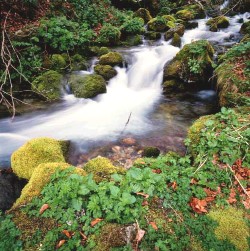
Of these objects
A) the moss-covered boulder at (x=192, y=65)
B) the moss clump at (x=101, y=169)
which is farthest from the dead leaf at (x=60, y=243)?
the moss-covered boulder at (x=192, y=65)

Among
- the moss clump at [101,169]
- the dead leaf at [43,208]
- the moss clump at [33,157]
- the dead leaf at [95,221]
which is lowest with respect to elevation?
the moss clump at [33,157]

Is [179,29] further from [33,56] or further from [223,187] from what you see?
[223,187]

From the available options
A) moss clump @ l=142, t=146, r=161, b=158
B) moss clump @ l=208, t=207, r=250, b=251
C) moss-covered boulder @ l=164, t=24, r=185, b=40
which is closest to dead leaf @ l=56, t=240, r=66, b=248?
moss clump @ l=208, t=207, r=250, b=251

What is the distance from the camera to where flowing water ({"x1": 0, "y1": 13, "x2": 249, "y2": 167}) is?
265 inches

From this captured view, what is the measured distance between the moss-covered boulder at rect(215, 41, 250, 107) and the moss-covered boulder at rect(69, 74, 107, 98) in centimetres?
434

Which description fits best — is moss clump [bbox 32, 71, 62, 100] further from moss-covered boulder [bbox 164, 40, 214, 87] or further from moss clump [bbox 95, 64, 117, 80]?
moss-covered boulder [bbox 164, 40, 214, 87]

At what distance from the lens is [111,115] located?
8.21 metres

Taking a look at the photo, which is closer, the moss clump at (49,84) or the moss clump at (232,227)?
the moss clump at (232,227)

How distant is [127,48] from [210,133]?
378 inches

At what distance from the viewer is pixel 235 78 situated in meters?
6.68

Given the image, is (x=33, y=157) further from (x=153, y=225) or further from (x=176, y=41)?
(x=176, y=41)

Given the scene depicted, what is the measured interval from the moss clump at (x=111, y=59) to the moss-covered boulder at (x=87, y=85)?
146cm

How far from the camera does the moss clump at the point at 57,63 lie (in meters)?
9.59

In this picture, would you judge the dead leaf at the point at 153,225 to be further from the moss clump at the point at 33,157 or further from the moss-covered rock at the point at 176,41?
the moss-covered rock at the point at 176,41
